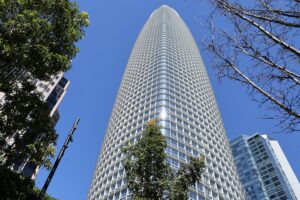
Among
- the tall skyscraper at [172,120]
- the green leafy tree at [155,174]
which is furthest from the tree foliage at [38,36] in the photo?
the tall skyscraper at [172,120]

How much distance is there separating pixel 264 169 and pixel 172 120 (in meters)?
60.1

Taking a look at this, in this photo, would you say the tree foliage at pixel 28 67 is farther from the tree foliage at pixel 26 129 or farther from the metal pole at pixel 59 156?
the metal pole at pixel 59 156

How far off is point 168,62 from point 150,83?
12.6 meters

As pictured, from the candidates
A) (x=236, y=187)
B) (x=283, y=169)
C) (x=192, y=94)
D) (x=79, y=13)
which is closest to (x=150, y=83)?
(x=192, y=94)

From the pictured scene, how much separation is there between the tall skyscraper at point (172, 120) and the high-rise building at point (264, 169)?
3040 centimetres

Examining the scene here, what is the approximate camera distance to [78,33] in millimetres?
13758

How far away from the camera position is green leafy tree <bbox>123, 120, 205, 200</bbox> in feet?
40.6

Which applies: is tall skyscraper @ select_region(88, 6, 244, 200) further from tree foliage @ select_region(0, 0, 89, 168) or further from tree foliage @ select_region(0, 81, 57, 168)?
tree foliage @ select_region(0, 0, 89, 168)

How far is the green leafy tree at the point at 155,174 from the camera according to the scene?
12.4m

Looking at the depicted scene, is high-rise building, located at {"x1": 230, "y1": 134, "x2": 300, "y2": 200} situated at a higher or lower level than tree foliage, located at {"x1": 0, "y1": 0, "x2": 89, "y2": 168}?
higher

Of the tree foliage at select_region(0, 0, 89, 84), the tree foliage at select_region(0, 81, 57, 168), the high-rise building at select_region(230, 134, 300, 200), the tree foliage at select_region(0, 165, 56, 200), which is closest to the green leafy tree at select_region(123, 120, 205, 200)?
the tree foliage at select_region(0, 81, 57, 168)

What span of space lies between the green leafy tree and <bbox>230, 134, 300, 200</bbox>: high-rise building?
75.2 metres

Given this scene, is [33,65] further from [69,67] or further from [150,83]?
[150,83]

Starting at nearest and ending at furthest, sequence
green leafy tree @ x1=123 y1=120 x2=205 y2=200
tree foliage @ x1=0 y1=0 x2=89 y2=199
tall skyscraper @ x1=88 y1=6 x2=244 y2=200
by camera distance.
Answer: tree foliage @ x1=0 y1=0 x2=89 y2=199
green leafy tree @ x1=123 y1=120 x2=205 y2=200
tall skyscraper @ x1=88 y1=6 x2=244 y2=200
